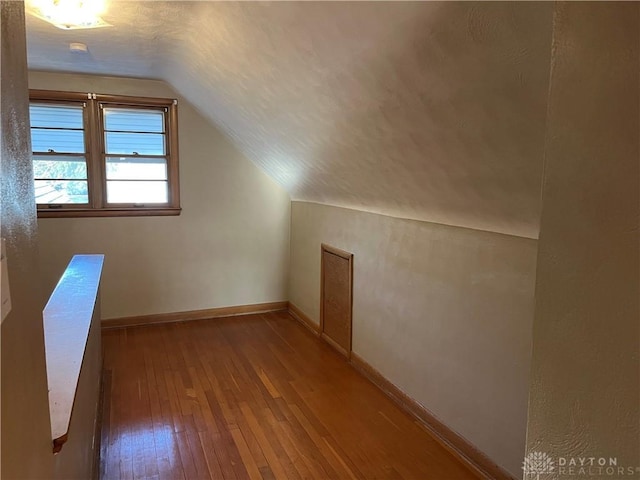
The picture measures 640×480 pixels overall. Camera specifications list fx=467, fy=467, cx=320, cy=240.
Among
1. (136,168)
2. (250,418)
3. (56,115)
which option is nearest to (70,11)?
(56,115)

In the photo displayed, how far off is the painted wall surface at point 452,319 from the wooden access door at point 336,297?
0.10 meters

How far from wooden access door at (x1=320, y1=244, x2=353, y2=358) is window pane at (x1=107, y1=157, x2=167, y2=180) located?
1.70 metres

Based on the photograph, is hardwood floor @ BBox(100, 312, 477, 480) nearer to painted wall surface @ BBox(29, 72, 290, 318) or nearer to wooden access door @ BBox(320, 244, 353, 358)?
wooden access door @ BBox(320, 244, 353, 358)

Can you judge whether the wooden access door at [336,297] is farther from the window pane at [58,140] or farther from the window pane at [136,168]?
the window pane at [58,140]

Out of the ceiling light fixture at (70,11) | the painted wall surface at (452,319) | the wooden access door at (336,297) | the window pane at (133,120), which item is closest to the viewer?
the painted wall surface at (452,319)

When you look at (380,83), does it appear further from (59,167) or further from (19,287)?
(59,167)

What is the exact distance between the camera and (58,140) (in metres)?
3.96

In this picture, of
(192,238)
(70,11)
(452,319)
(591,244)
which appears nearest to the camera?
(591,244)

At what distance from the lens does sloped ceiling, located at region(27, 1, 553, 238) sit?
1.36 metres

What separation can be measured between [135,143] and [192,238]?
999 millimetres

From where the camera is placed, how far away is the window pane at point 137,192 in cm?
418

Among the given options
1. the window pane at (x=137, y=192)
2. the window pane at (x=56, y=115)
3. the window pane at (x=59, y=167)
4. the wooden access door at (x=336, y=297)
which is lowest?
the wooden access door at (x=336, y=297)

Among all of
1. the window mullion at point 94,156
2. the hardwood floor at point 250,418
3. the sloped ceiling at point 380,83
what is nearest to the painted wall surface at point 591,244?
the sloped ceiling at point 380,83

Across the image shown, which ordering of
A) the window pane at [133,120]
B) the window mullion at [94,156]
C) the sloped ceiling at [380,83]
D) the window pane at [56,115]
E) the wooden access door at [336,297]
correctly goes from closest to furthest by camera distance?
1. the sloped ceiling at [380,83]
2. the wooden access door at [336,297]
3. the window pane at [56,115]
4. the window mullion at [94,156]
5. the window pane at [133,120]
